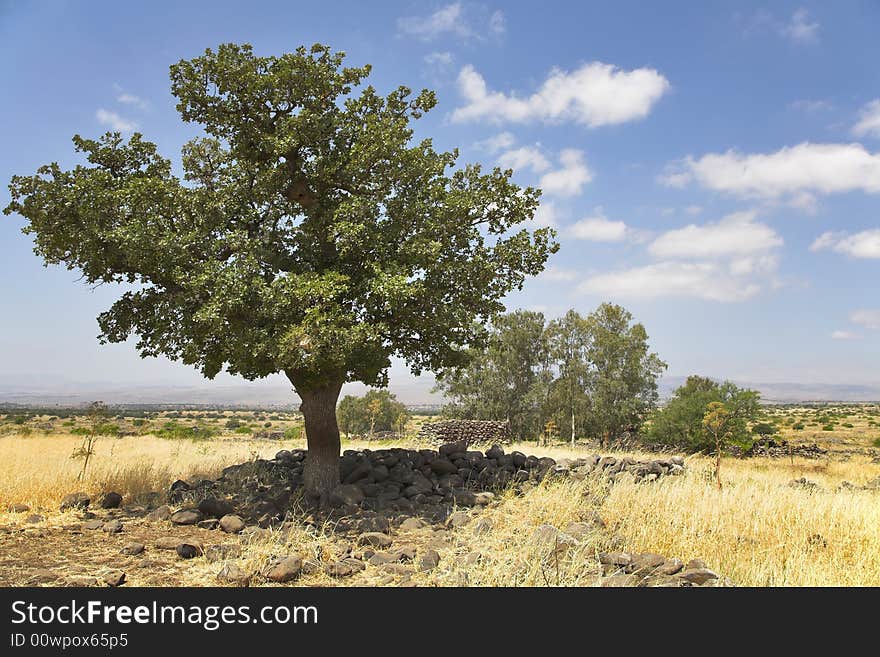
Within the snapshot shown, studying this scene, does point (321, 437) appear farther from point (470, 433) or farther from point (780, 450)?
point (780, 450)

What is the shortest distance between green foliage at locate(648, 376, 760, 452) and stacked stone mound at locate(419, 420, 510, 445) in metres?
9.45

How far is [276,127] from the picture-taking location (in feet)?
37.8

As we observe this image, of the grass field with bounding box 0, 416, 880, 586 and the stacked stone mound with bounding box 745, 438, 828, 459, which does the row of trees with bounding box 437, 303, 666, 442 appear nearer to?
the stacked stone mound with bounding box 745, 438, 828, 459

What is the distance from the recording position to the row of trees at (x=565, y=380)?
39344 millimetres

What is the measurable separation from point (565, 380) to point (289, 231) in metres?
32.0

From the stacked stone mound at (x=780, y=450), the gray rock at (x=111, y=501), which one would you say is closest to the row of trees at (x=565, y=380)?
the stacked stone mound at (x=780, y=450)

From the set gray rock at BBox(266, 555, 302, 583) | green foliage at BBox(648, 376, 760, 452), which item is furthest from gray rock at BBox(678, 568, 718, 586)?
green foliage at BBox(648, 376, 760, 452)

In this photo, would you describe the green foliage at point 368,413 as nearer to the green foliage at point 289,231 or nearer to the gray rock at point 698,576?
the green foliage at point 289,231

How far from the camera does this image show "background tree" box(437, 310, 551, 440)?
4150cm

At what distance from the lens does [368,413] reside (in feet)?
172

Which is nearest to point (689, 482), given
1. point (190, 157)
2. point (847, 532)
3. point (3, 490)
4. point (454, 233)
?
point (847, 532)

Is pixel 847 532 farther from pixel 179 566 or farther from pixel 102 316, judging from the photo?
pixel 102 316

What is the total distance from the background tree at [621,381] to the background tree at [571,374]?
709 mm

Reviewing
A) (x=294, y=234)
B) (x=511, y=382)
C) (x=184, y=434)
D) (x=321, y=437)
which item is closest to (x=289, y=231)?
(x=294, y=234)
